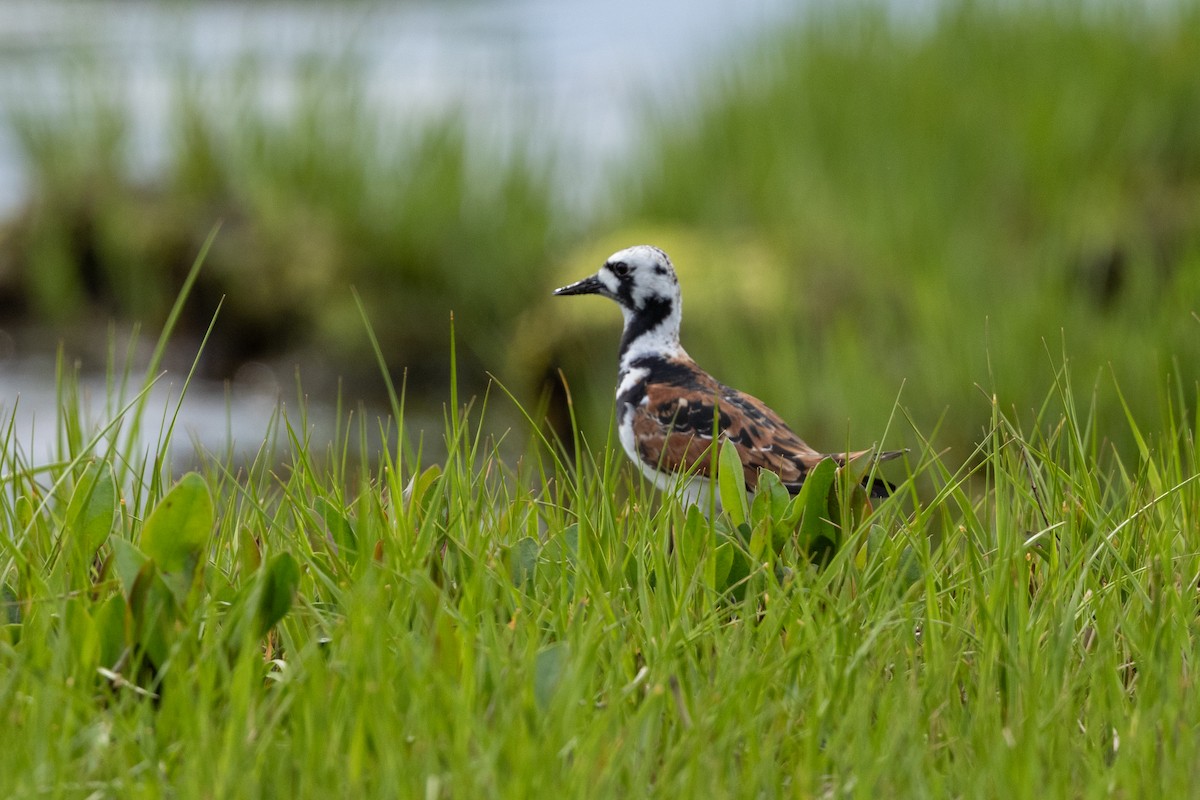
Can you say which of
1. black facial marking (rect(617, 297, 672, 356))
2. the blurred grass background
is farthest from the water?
black facial marking (rect(617, 297, 672, 356))

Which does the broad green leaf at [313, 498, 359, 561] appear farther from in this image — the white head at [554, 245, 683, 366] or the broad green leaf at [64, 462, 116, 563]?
the white head at [554, 245, 683, 366]

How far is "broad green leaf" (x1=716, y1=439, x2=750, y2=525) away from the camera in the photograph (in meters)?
3.67

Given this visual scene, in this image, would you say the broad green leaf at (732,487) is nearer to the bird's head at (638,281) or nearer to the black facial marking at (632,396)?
the black facial marking at (632,396)

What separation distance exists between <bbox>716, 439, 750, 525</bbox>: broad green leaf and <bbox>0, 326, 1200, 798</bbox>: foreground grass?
5 centimetres

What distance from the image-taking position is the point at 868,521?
3.26 m

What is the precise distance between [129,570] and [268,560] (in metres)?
0.29

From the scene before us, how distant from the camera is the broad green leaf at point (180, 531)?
320cm

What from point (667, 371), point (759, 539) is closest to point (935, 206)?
point (667, 371)

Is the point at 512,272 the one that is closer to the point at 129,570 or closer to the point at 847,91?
the point at 847,91

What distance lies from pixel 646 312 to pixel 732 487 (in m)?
1.83

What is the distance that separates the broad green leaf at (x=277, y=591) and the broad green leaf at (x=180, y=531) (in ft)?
0.67

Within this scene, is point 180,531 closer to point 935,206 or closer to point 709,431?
point 709,431

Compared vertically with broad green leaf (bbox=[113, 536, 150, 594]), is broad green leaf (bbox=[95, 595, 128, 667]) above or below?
below

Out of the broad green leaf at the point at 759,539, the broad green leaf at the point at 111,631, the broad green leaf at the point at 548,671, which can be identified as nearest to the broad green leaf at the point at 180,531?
the broad green leaf at the point at 111,631
